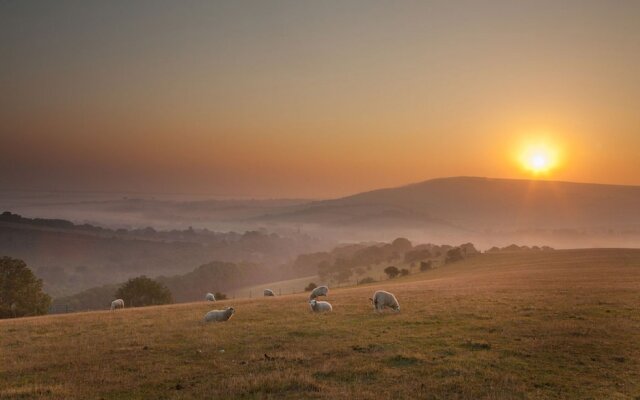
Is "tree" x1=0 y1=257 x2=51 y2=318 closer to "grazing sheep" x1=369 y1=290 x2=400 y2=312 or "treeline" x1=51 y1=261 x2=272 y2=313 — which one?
"grazing sheep" x1=369 y1=290 x2=400 y2=312

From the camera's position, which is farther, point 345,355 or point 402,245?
point 402,245

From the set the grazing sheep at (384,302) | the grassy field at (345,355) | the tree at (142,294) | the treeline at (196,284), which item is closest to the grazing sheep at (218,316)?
the grassy field at (345,355)

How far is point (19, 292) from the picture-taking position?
56.9m

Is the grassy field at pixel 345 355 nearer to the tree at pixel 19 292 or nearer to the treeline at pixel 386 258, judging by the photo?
the tree at pixel 19 292

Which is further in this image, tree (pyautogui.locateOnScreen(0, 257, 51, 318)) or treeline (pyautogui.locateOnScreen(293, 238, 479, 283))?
treeline (pyautogui.locateOnScreen(293, 238, 479, 283))

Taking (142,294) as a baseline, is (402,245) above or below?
above

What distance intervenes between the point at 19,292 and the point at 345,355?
58.2 meters

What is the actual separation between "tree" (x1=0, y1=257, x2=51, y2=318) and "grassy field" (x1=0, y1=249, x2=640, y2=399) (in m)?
38.1

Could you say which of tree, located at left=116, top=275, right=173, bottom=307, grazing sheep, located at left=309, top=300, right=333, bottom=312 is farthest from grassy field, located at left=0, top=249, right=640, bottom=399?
tree, located at left=116, top=275, right=173, bottom=307

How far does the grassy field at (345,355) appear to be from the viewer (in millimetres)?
12336

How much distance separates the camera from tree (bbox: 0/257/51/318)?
2218 inches

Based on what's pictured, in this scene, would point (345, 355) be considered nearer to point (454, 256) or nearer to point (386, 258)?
point (454, 256)

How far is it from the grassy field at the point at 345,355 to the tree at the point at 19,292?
125 ft

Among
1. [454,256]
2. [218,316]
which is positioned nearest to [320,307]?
[218,316]
